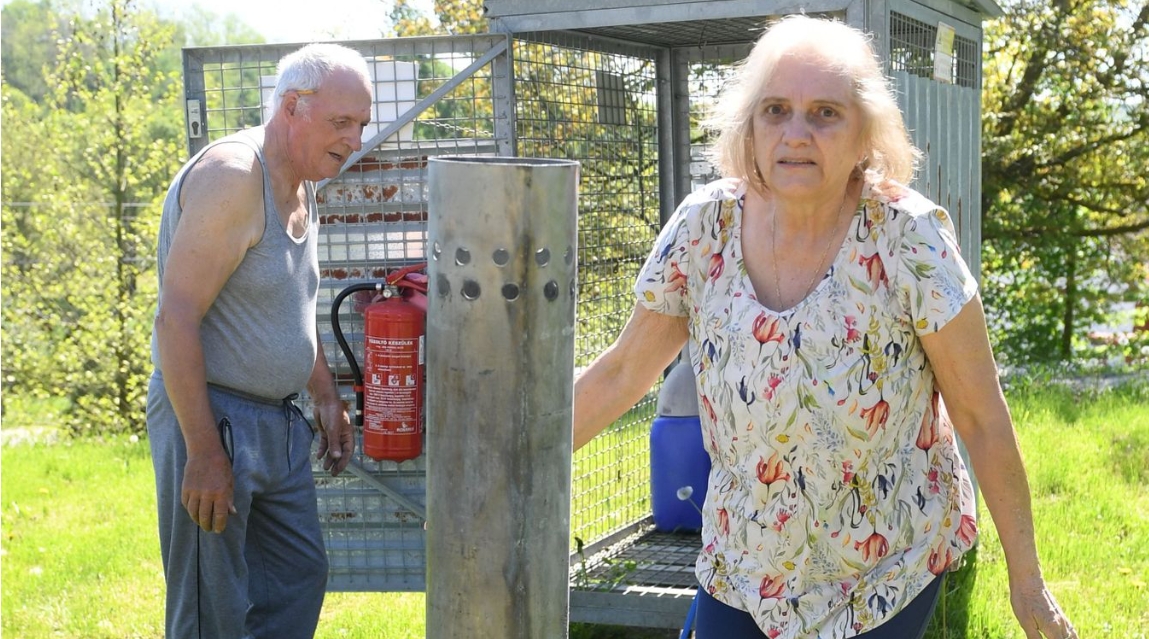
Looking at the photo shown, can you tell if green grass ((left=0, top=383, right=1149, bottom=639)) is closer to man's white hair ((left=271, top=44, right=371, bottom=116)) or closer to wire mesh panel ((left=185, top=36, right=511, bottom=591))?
wire mesh panel ((left=185, top=36, right=511, bottom=591))

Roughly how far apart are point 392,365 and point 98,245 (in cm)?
1093

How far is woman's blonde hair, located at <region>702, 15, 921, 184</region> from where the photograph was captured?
2414 millimetres

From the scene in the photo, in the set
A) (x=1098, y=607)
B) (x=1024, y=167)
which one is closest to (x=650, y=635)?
(x=1098, y=607)

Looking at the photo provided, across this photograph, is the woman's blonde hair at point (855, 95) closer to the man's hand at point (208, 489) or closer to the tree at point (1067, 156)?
the man's hand at point (208, 489)

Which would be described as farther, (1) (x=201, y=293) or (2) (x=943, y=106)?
(2) (x=943, y=106)

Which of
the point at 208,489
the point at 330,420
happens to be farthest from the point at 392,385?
the point at 208,489

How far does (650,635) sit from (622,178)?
185cm

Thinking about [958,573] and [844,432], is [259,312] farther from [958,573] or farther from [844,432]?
[958,573]

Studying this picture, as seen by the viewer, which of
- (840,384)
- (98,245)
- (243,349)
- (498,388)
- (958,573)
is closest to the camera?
(498,388)

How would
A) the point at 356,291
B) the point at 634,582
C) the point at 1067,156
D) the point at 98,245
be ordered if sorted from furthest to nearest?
the point at 98,245 → the point at 1067,156 → the point at 634,582 → the point at 356,291

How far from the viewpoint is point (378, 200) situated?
4.47m

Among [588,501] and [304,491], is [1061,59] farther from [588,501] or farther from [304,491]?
[304,491]

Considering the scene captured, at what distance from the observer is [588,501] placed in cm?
517

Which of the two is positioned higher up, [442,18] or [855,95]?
[442,18]
